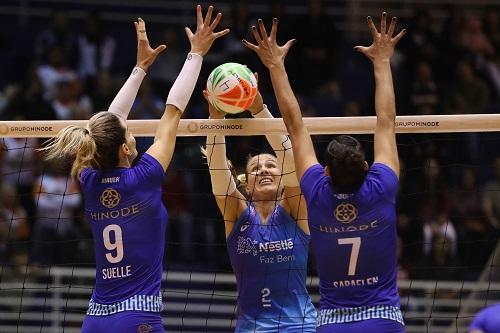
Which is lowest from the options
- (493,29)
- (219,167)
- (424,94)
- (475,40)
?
(219,167)

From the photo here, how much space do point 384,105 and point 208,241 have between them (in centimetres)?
785

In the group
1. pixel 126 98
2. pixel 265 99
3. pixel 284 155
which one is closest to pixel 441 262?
pixel 265 99

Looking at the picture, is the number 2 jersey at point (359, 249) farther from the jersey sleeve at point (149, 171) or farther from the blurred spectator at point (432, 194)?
the blurred spectator at point (432, 194)

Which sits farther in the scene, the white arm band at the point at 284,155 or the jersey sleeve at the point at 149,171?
the white arm band at the point at 284,155

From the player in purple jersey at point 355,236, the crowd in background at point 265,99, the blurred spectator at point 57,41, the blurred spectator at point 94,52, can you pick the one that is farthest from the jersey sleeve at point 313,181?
the blurred spectator at point 94,52

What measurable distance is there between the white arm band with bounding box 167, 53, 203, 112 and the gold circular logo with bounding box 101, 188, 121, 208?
703 mm

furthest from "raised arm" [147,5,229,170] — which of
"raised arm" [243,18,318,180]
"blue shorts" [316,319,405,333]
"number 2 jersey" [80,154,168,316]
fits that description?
"blue shorts" [316,319,405,333]

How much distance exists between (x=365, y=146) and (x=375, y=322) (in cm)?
666

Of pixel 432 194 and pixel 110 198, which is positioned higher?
pixel 432 194

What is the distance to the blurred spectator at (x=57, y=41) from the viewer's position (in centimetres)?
1518

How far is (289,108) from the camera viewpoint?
6.16 metres

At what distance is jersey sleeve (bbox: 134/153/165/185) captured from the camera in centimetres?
614

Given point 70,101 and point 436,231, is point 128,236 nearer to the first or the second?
point 436,231

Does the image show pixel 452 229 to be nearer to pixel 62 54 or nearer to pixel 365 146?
pixel 365 146
